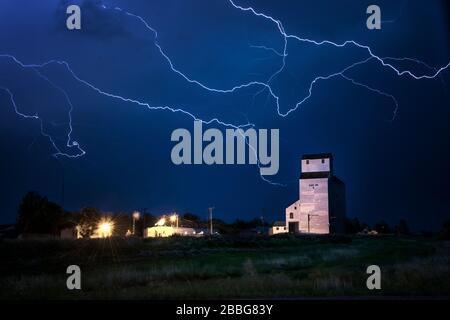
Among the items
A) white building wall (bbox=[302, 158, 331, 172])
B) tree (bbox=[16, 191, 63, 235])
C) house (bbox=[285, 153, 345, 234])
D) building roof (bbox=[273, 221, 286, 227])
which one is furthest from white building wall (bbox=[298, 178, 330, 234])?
tree (bbox=[16, 191, 63, 235])

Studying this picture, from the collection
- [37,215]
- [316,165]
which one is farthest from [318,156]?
[37,215]

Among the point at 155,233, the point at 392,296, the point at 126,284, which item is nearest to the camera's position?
the point at 392,296

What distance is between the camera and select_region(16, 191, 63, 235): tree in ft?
211

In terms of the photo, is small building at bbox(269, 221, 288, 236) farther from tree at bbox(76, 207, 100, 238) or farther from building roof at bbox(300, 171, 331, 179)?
tree at bbox(76, 207, 100, 238)

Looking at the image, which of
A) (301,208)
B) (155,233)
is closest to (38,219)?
(155,233)

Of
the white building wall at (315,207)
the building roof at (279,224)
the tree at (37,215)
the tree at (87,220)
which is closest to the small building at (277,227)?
the building roof at (279,224)

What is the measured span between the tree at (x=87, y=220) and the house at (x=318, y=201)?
27428mm

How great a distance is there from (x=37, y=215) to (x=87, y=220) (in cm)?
1485

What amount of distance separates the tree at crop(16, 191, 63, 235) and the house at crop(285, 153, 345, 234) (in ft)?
102

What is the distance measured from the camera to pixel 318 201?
2778 inches

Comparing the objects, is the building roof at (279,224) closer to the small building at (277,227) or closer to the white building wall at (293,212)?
the small building at (277,227)
